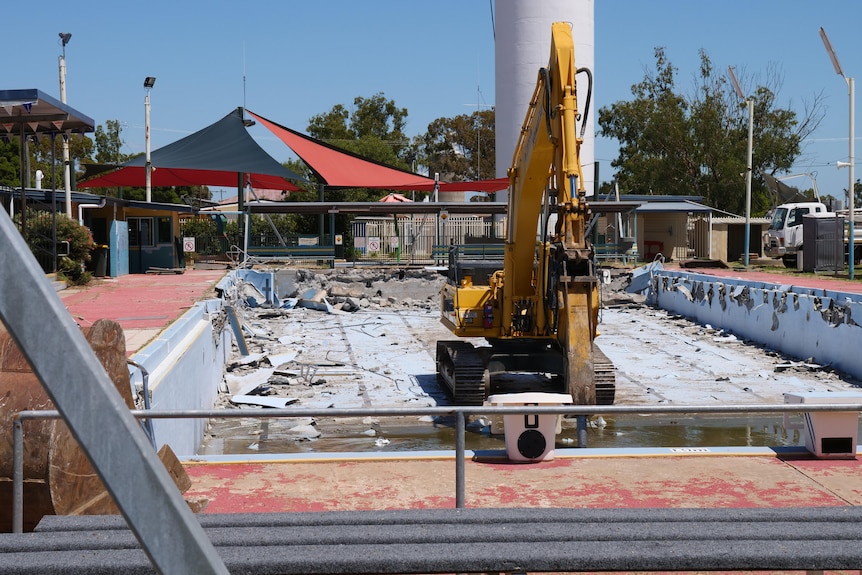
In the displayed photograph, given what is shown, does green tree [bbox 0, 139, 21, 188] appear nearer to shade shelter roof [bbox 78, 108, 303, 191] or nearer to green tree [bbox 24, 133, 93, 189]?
green tree [bbox 24, 133, 93, 189]

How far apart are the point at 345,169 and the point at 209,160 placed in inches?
233

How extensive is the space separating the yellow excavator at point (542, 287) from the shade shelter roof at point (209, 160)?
24.4 metres

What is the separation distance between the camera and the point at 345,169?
4197cm

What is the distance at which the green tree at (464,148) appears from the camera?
8362 cm

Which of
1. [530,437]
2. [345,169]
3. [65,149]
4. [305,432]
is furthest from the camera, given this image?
[345,169]

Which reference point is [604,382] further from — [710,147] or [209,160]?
[710,147]

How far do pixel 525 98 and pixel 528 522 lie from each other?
4452 cm

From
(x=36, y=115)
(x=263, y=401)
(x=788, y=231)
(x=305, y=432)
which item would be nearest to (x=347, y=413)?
(x=305, y=432)

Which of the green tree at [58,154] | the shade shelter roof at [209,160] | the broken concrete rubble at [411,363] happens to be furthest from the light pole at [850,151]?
the green tree at [58,154]

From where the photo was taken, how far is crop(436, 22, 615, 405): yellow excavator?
12938 millimetres

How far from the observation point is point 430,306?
3094cm

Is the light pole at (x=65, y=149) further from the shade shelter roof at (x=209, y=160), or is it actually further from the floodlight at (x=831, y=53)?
the floodlight at (x=831, y=53)

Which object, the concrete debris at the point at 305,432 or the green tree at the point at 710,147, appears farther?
the green tree at the point at 710,147

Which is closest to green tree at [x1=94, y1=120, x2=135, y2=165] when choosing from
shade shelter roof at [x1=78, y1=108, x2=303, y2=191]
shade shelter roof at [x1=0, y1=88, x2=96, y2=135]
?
shade shelter roof at [x1=78, y1=108, x2=303, y2=191]
